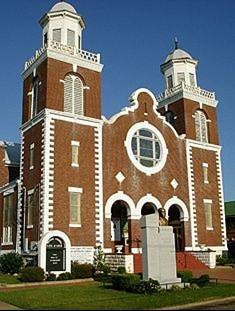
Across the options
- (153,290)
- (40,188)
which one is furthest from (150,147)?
(153,290)

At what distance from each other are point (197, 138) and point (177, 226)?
912 cm

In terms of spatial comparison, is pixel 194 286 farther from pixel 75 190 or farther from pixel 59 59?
pixel 59 59

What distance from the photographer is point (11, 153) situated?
154 feet

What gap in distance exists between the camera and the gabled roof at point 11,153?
45.3 meters

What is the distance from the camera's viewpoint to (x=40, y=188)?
31.1 m

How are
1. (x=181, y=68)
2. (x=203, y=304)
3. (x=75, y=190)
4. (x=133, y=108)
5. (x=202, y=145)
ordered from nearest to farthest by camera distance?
(x=203, y=304) → (x=75, y=190) → (x=133, y=108) → (x=202, y=145) → (x=181, y=68)

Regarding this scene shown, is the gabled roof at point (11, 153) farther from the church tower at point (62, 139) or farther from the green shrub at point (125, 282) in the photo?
the green shrub at point (125, 282)

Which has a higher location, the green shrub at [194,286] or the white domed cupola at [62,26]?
the white domed cupola at [62,26]

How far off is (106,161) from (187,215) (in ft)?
32.3

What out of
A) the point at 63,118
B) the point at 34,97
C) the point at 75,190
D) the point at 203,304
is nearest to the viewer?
the point at 203,304

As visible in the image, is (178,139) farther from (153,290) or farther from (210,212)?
→ (153,290)

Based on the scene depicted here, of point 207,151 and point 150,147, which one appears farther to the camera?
point 207,151

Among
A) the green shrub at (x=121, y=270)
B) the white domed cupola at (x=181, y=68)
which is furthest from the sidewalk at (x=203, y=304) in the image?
the white domed cupola at (x=181, y=68)

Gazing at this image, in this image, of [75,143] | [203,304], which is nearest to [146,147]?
[75,143]
